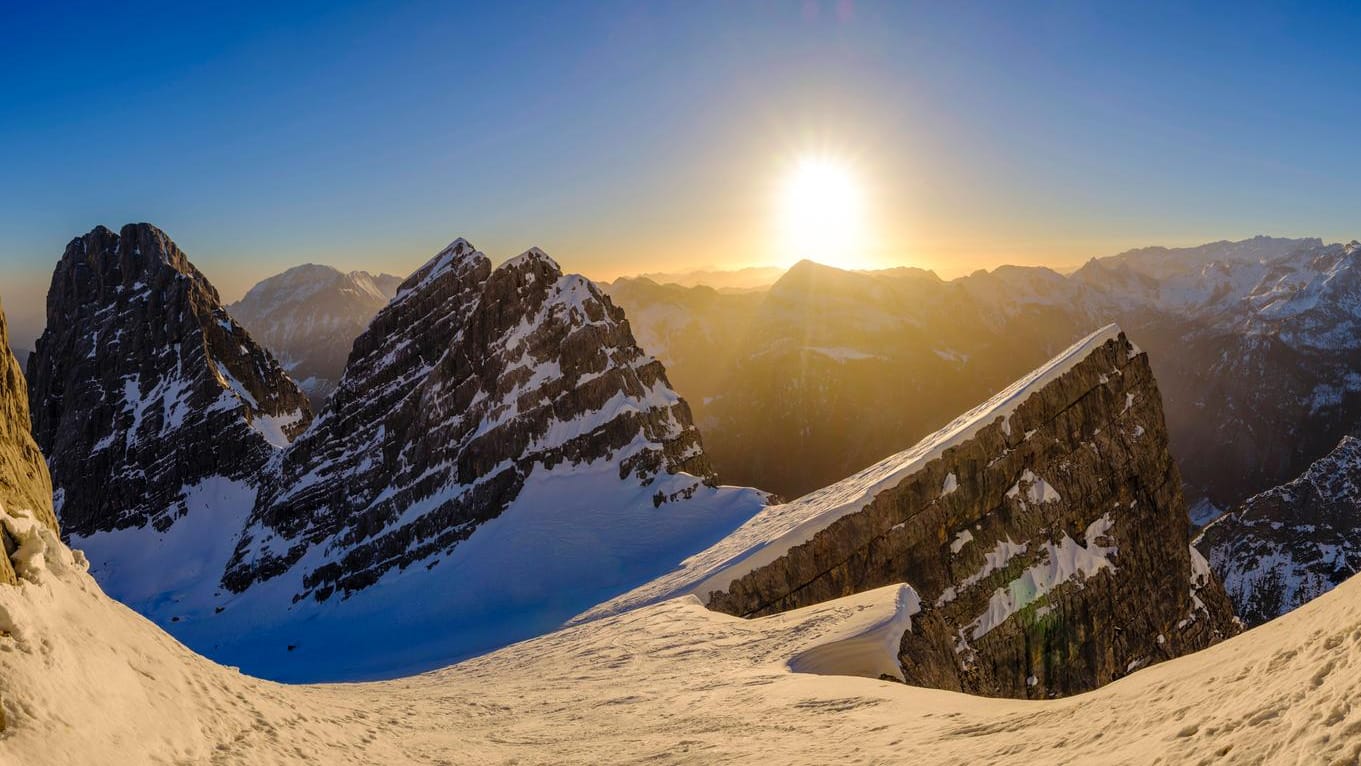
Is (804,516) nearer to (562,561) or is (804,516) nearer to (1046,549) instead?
(1046,549)

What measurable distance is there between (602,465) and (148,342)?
10176 cm

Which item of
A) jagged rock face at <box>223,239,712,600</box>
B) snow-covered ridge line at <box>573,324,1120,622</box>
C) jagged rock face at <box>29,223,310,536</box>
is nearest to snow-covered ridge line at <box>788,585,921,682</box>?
snow-covered ridge line at <box>573,324,1120,622</box>

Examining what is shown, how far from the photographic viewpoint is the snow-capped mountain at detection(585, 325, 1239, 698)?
141ft

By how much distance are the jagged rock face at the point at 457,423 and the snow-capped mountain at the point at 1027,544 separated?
24334 millimetres

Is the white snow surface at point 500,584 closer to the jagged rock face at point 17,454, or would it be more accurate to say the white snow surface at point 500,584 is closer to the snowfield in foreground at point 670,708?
the snowfield in foreground at point 670,708

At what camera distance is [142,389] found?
12394 cm

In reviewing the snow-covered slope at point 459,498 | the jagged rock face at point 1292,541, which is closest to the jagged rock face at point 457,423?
the snow-covered slope at point 459,498

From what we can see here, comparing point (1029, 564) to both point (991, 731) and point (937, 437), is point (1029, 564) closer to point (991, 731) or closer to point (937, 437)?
point (937, 437)

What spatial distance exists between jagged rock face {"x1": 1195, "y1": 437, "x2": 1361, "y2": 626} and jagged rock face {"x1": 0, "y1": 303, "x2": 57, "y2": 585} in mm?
140631

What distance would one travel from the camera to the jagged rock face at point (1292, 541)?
11312 cm

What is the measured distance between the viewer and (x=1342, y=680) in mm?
7586

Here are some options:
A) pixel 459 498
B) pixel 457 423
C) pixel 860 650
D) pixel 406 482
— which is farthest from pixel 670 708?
pixel 406 482

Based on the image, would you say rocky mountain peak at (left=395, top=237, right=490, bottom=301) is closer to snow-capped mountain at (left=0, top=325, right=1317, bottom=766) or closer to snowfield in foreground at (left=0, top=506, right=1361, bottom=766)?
snow-capped mountain at (left=0, top=325, right=1317, bottom=766)

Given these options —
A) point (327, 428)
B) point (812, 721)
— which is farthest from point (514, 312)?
point (812, 721)
